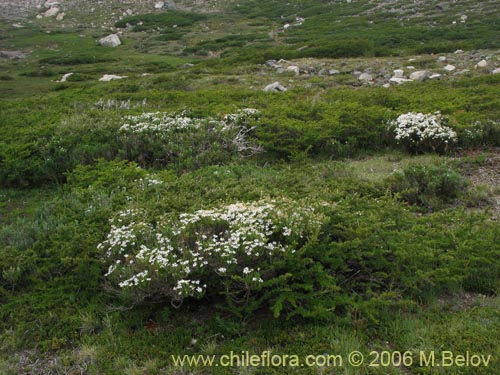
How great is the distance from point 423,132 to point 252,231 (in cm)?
638

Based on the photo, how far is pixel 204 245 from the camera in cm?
511

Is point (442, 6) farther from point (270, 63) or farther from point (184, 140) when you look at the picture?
point (184, 140)

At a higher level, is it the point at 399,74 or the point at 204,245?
the point at 204,245

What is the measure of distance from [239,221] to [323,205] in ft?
4.48

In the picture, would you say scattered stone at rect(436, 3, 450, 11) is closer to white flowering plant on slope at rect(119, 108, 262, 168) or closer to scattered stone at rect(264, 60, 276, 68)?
scattered stone at rect(264, 60, 276, 68)

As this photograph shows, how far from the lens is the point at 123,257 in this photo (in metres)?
5.55

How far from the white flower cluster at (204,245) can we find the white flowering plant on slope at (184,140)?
4.10 meters

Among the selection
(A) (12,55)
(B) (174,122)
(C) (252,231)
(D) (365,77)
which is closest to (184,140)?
(B) (174,122)

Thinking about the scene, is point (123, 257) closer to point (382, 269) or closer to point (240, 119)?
point (382, 269)

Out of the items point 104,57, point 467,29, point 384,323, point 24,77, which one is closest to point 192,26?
point 104,57

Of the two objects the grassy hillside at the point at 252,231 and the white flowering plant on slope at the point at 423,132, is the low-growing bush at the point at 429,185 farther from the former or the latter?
the white flowering plant on slope at the point at 423,132

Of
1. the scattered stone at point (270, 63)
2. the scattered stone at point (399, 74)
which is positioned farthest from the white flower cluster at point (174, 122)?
the scattered stone at point (270, 63)

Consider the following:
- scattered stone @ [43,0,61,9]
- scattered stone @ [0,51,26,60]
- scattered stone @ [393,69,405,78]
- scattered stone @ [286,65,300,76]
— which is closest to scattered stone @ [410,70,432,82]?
scattered stone @ [393,69,405,78]

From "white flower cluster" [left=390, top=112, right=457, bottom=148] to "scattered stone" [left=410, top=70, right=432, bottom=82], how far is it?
808cm
